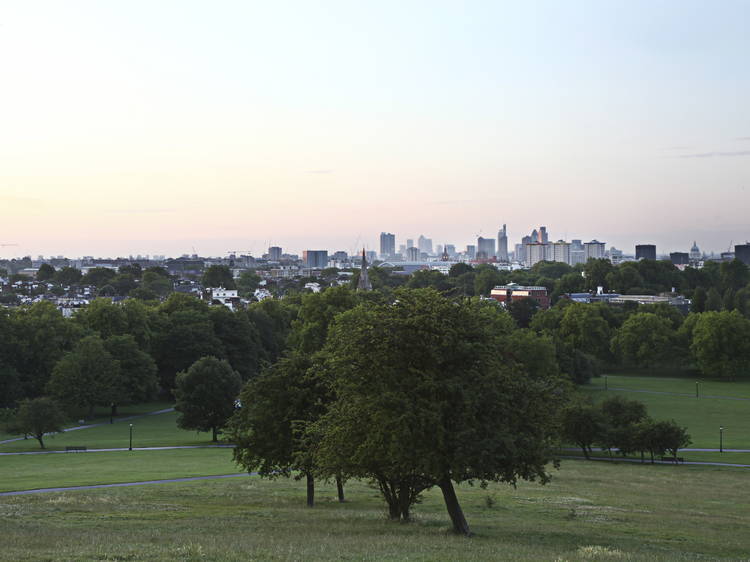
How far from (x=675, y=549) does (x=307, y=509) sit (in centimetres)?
1318

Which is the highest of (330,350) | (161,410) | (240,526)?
(330,350)

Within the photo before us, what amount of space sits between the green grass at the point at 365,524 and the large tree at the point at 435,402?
1944 millimetres

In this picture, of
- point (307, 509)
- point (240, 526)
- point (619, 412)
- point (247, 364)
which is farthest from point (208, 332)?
point (240, 526)

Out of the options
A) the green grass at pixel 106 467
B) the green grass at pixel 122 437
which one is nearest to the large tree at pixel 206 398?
the green grass at pixel 122 437

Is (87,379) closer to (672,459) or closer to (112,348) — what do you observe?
(112,348)

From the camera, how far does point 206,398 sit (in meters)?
59.3

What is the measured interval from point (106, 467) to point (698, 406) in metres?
58.0

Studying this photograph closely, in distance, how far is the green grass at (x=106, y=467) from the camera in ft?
126

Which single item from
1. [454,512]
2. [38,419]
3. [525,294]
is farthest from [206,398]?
[525,294]

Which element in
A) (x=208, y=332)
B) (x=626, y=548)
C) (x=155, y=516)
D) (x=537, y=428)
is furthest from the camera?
(x=208, y=332)

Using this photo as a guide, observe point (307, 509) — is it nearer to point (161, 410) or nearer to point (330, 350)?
point (330, 350)

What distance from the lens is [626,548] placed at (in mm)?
21453

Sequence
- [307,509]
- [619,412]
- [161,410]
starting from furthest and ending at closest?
[161,410], [619,412], [307,509]

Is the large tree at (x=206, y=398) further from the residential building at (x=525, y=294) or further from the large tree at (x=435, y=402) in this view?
the residential building at (x=525, y=294)
